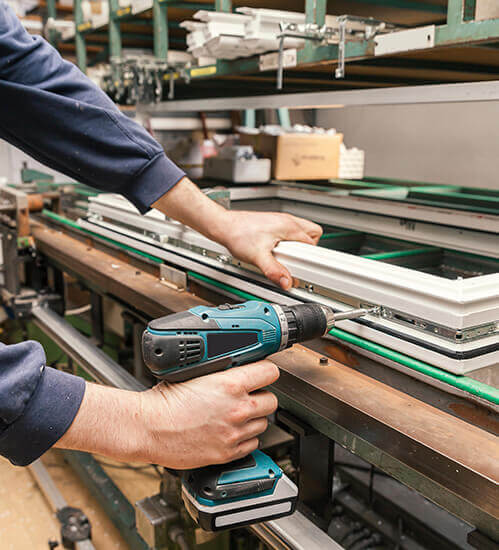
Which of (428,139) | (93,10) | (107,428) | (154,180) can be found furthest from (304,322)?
(428,139)

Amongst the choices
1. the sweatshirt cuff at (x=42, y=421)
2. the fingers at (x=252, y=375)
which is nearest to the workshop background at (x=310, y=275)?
the fingers at (x=252, y=375)

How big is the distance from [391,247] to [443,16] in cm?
94

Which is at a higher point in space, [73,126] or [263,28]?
[263,28]

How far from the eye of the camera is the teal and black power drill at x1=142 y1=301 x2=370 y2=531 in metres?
0.78

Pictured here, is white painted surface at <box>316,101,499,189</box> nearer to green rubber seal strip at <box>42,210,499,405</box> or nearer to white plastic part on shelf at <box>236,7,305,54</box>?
white plastic part on shelf at <box>236,7,305,54</box>

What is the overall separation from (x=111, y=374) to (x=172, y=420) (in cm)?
95

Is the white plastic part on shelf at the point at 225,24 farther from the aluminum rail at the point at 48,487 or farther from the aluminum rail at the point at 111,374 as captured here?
the aluminum rail at the point at 48,487

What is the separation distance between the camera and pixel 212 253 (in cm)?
137

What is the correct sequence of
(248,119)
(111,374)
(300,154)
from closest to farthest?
(111,374) < (300,154) < (248,119)

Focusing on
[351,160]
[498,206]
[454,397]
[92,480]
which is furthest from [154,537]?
[351,160]

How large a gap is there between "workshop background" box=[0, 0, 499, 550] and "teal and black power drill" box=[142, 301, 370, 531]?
0.38 feet

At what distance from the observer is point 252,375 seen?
812mm

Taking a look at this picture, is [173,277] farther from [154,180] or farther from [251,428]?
[251,428]

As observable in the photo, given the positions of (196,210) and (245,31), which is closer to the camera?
(196,210)
